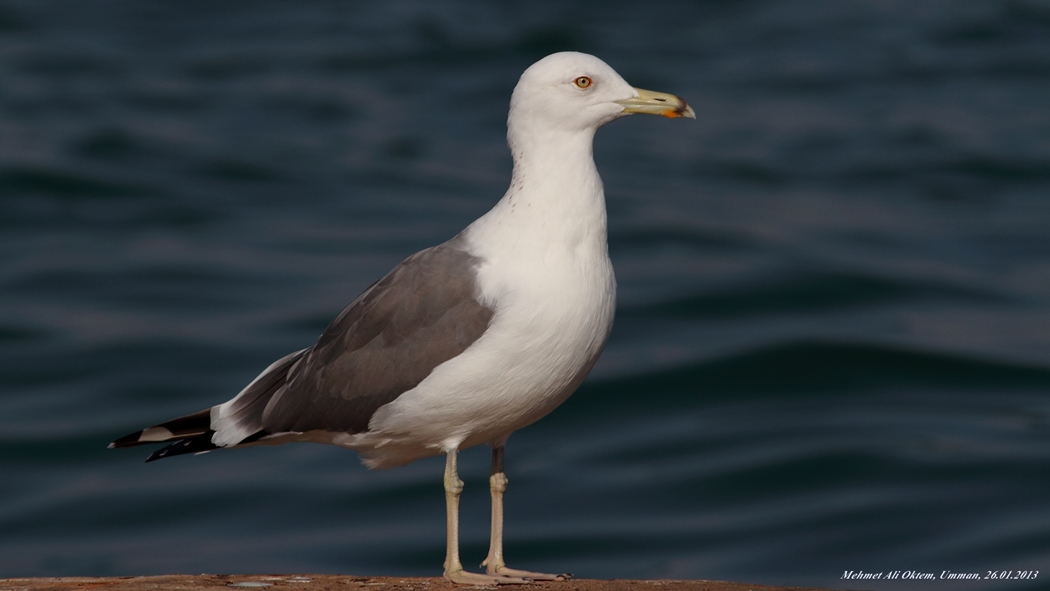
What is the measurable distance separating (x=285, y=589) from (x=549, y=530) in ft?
28.4

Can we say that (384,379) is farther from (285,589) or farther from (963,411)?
(963,411)

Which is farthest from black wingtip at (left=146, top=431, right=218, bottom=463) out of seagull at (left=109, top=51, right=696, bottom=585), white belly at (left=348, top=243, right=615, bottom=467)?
white belly at (left=348, top=243, right=615, bottom=467)

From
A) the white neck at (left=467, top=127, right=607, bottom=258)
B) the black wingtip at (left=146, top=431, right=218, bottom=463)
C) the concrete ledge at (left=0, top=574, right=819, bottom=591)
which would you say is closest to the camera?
the concrete ledge at (left=0, top=574, right=819, bottom=591)

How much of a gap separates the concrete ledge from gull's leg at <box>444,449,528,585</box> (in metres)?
0.09

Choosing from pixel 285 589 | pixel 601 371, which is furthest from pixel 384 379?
pixel 601 371

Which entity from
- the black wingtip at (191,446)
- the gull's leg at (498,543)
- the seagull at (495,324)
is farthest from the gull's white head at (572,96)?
the black wingtip at (191,446)

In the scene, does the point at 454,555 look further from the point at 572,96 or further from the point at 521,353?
the point at 572,96

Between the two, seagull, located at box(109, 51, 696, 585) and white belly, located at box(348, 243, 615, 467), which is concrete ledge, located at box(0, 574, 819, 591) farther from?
white belly, located at box(348, 243, 615, 467)

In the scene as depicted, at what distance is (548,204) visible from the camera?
6.51m

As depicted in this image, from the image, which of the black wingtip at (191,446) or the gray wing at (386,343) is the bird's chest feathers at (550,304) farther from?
the black wingtip at (191,446)

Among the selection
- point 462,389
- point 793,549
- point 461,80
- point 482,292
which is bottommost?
point 793,549

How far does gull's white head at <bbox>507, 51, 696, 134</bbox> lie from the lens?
21.9 ft

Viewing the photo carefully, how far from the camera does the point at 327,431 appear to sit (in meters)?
6.97

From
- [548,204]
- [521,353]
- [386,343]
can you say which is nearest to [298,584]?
[386,343]
